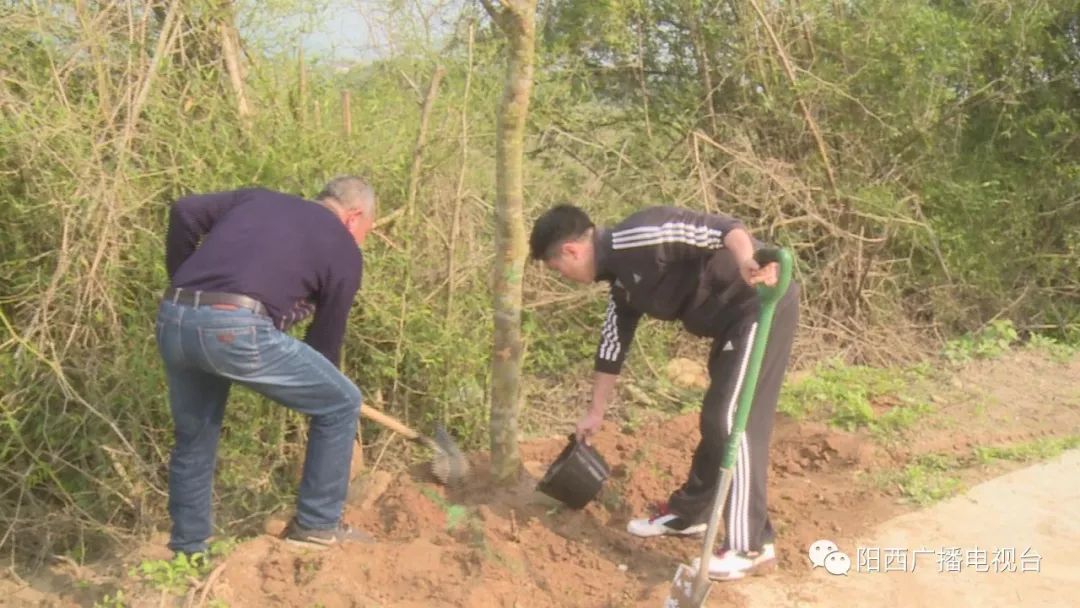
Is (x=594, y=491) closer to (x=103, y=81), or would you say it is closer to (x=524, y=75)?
(x=524, y=75)

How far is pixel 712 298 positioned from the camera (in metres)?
3.68

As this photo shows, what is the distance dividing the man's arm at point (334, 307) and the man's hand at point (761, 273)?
1.42m

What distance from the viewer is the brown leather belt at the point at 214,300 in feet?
11.1

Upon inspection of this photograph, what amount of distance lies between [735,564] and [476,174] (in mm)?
2960

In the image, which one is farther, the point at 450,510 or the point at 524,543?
the point at 450,510

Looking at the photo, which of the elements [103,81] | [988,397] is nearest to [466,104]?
[103,81]

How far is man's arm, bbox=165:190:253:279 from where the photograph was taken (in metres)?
3.66

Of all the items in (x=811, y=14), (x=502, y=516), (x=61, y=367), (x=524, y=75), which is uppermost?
(x=811, y=14)

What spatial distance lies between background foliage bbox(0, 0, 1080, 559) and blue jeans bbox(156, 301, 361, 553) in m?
0.92

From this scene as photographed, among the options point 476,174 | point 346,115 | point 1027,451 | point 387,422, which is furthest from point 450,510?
point 1027,451

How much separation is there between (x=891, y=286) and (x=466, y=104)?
3805 mm

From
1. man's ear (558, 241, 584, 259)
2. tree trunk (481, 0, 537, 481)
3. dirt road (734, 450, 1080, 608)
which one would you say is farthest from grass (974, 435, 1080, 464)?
man's ear (558, 241, 584, 259)

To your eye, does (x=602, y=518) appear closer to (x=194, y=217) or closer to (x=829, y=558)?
(x=829, y=558)

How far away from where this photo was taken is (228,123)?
4.80 meters
